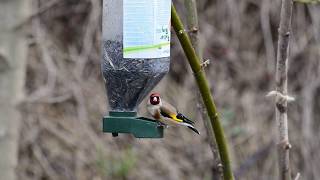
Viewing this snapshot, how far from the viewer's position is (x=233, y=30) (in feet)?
22.4

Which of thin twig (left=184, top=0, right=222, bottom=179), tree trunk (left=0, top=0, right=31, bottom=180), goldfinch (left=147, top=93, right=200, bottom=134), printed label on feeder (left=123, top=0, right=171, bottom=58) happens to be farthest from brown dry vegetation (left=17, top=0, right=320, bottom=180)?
printed label on feeder (left=123, top=0, right=171, bottom=58)

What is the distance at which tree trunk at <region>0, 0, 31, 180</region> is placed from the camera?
178 inches

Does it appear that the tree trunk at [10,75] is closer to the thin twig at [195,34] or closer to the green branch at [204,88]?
the thin twig at [195,34]

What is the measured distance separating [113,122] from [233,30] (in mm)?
4307

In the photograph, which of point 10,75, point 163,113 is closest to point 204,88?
point 163,113

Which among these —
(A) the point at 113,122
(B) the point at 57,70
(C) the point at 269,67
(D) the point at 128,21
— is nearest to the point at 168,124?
(A) the point at 113,122

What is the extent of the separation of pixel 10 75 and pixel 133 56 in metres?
2.09

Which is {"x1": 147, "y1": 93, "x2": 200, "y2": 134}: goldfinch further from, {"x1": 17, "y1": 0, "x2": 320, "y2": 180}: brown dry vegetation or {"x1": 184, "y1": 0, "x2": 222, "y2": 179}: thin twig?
{"x1": 17, "y1": 0, "x2": 320, "y2": 180}: brown dry vegetation

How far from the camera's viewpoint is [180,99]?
664cm

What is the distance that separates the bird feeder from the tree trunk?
1.80 m

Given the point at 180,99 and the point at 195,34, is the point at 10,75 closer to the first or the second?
the point at 195,34

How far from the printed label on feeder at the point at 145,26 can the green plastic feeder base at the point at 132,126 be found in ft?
0.71

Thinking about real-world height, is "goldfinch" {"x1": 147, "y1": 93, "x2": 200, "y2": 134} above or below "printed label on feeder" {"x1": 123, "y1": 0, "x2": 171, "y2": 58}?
below

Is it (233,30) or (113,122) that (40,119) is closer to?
(233,30)
